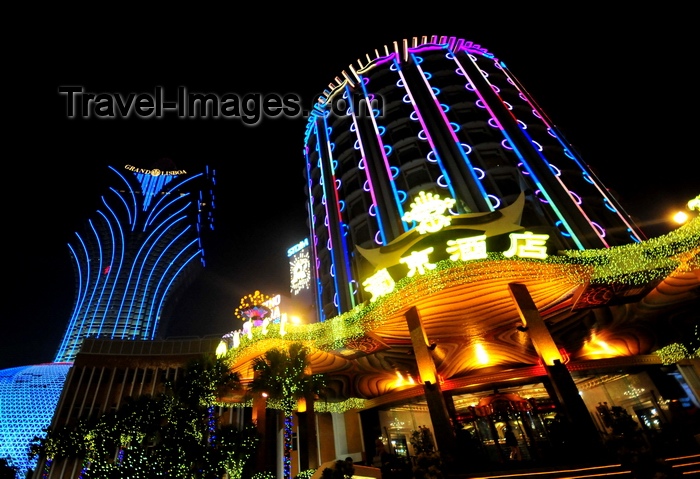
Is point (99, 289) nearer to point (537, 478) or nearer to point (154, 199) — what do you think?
point (154, 199)

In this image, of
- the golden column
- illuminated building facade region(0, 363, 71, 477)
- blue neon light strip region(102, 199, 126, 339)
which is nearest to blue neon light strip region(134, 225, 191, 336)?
blue neon light strip region(102, 199, 126, 339)

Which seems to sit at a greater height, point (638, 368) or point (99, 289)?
point (99, 289)

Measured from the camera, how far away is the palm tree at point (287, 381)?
14625mm

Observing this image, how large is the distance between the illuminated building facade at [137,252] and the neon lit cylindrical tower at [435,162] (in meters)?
48.2

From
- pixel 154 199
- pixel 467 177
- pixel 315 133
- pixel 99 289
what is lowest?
pixel 467 177

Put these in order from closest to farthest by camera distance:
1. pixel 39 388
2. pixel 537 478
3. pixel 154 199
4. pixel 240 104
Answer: pixel 537 478, pixel 240 104, pixel 39 388, pixel 154 199

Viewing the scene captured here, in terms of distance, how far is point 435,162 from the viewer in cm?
2328

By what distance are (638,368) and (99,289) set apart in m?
73.7

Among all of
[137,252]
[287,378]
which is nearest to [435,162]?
[287,378]

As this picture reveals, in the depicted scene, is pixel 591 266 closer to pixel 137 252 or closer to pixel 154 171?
pixel 137 252

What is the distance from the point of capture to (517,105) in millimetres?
27141

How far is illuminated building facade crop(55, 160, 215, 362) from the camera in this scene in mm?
60531

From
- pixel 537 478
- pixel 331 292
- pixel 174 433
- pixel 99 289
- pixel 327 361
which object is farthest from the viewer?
pixel 99 289

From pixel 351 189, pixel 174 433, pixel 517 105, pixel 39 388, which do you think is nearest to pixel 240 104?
pixel 351 189
